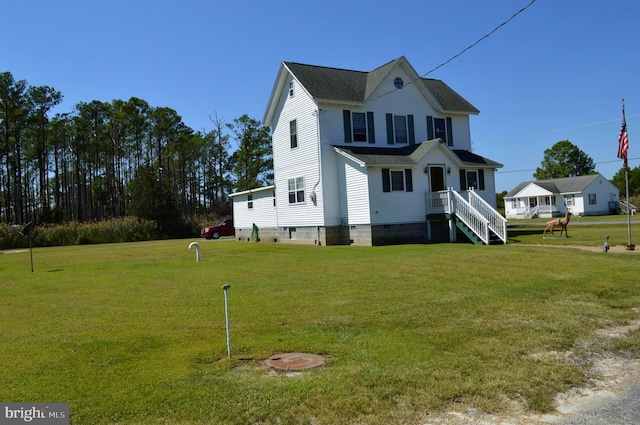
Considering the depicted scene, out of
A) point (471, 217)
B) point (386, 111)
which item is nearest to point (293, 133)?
point (386, 111)

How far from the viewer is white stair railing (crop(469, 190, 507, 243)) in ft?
64.1

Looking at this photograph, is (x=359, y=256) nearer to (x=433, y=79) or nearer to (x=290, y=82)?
(x=290, y=82)

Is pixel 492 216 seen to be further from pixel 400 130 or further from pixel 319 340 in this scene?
pixel 319 340

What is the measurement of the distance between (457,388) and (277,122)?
2432cm

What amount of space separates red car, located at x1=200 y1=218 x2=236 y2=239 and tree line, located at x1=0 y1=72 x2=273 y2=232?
20.8 feet

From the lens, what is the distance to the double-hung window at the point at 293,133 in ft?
84.4

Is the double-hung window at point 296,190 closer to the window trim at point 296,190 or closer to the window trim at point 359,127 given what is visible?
the window trim at point 296,190

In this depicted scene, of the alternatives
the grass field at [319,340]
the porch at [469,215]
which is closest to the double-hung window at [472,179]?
A: the porch at [469,215]

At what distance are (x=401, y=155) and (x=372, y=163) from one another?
8.90 ft

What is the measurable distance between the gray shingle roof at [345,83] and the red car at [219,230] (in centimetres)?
1633

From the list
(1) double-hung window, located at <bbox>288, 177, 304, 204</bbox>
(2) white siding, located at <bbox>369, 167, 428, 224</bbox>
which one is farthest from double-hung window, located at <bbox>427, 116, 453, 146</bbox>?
(1) double-hung window, located at <bbox>288, 177, 304, 204</bbox>

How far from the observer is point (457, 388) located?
15.3 feet

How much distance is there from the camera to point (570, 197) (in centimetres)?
5559

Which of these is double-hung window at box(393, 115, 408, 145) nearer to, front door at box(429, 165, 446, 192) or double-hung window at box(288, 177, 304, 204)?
front door at box(429, 165, 446, 192)
